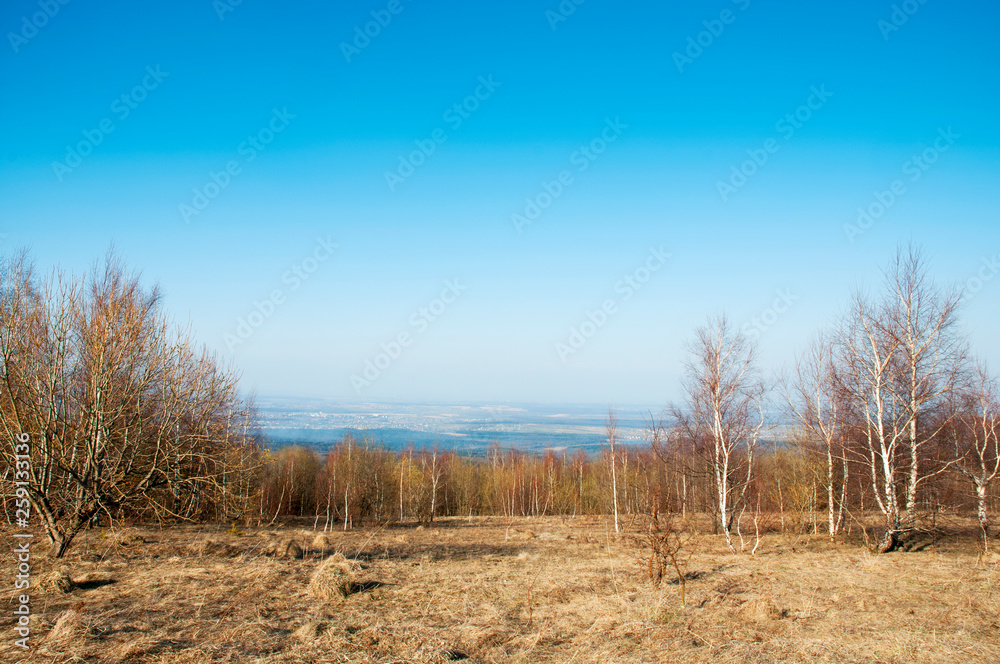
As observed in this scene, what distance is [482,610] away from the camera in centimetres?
845

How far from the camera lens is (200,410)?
527 inches

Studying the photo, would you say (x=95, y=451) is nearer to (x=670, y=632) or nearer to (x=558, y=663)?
(x=558, y=663)

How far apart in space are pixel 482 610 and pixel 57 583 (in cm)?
681

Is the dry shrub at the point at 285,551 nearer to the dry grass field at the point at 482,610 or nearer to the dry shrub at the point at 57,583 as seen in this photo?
the dry grass field at the point at 482,610

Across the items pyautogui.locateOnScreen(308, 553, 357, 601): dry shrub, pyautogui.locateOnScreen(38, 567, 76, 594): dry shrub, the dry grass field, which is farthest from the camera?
pyautogui.locateOnScreen(308, 553, 357, 601): dry shrub

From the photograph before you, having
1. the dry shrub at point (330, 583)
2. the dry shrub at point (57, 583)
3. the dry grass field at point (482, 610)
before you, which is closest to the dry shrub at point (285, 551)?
the dry grass field at point (482, 610)

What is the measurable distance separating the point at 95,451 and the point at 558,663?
9889 millimetres

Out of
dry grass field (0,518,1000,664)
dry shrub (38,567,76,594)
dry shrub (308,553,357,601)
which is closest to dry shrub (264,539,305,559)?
dry grass field (0,518,1000,664)

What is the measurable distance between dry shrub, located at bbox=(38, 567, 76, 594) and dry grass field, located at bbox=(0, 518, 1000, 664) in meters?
0.03

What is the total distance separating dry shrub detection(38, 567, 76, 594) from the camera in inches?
321

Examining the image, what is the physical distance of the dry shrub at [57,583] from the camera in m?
8.16

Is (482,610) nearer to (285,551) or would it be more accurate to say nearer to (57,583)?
(285,551)

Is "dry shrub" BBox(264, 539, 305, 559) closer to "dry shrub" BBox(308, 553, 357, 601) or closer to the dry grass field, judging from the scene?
the dry grass field

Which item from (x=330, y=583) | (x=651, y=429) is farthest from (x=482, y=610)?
(x=651, y=429)
